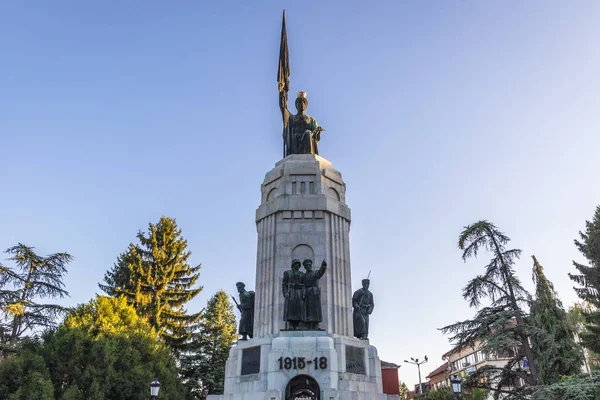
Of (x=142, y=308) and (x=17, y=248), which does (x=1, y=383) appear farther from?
(x=142, y=308)

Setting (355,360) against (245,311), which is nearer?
(355,360)

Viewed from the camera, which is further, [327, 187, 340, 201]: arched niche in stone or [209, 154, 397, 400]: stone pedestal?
[327, 187, 340, 201]: arched niche in stone

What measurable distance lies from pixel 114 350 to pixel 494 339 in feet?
55.8

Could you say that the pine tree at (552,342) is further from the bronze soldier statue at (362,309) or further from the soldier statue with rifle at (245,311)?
the soldier statue with rifle at (245,311)

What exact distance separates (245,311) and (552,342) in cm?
1295

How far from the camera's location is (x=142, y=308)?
30.9 m

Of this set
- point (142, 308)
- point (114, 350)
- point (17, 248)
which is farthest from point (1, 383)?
point (142, 308)

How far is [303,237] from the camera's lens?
15.0 metres

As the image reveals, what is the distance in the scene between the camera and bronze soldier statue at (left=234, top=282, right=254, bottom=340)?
1482 cm

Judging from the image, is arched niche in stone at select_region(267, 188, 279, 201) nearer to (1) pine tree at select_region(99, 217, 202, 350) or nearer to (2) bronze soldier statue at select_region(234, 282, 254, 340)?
(2) bronze soldier statue at select_region(234, 282, 254, 340)

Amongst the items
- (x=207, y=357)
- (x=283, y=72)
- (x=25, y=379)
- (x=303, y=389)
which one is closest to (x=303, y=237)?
(x=303, y=389)

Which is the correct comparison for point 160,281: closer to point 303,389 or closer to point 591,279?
point 303,389

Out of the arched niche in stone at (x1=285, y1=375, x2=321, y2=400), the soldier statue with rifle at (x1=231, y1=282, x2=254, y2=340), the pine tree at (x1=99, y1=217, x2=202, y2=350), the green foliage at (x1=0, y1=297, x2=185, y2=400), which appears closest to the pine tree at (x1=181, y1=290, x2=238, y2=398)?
the pine tree at (x1=99, y1=217, x2=202, y2=350)

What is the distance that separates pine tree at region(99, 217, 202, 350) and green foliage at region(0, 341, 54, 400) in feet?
34.2
